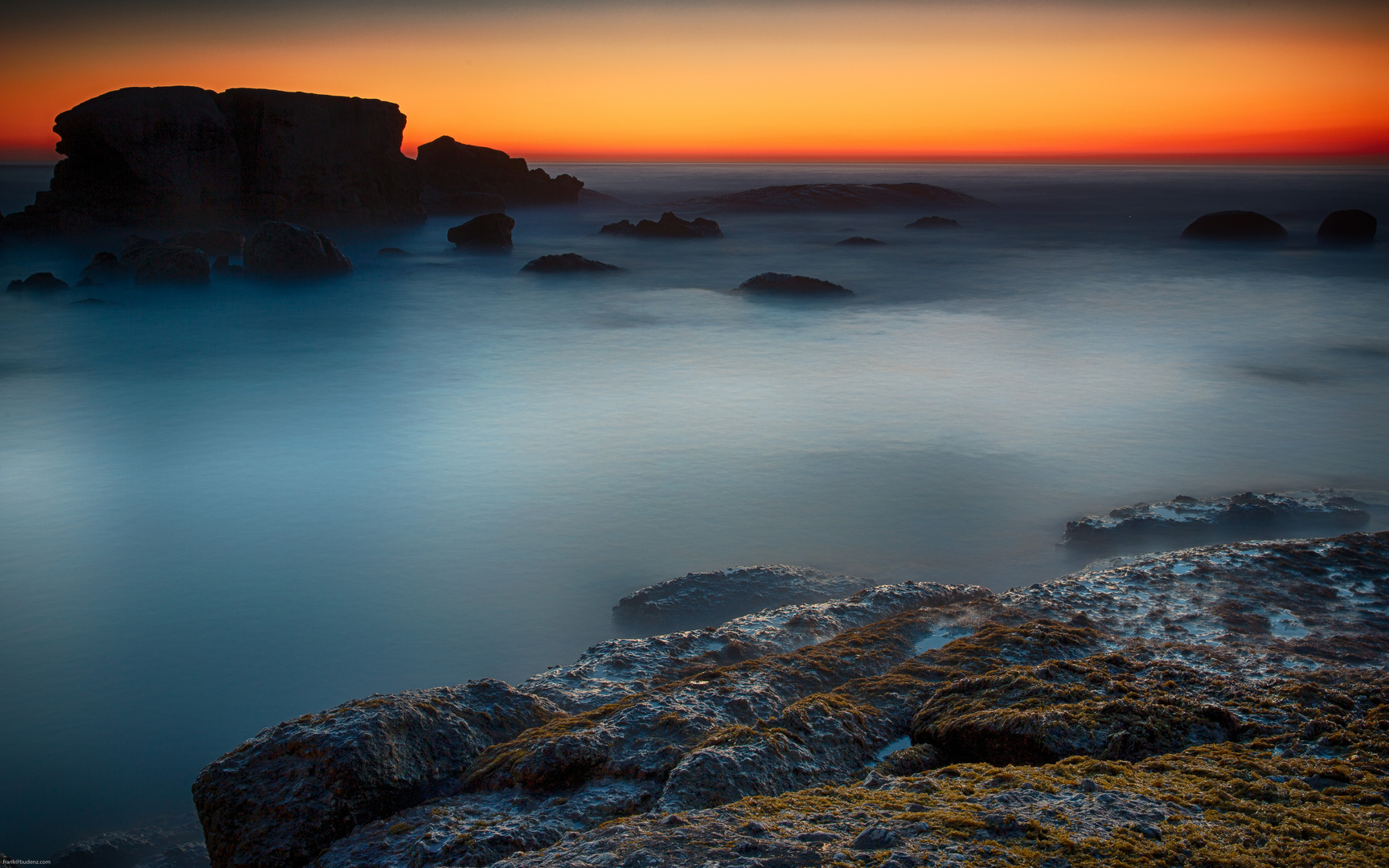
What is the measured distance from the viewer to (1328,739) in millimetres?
2309

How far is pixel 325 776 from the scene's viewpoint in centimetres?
242

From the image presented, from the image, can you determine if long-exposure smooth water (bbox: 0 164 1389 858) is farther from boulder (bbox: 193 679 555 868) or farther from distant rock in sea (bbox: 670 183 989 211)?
distant rock in sea (bbox: 670 183 989 211)

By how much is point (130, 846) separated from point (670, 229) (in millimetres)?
31481

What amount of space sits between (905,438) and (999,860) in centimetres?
791

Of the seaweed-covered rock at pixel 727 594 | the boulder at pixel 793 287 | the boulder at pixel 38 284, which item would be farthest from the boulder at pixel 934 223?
the seaweed-covered rock at pixel 727 594

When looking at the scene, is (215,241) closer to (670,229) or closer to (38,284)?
(38,284)

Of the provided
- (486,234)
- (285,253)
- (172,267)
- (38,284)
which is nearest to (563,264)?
(486,234)

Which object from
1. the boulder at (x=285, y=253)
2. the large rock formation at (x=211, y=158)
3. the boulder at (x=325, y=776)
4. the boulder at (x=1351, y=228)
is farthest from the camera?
the boulder at (x=1351, y=228)

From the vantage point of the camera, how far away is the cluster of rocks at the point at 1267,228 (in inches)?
1184

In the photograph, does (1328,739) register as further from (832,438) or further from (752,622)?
(832,438)

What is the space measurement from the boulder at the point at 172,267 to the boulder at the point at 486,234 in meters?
9.85

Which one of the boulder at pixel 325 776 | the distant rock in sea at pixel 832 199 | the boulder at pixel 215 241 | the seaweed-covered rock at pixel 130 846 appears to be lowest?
the seaweed-covered rock at pixel 130 846

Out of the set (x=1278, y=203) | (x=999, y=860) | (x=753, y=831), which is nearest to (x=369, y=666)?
(x=753, y=831)

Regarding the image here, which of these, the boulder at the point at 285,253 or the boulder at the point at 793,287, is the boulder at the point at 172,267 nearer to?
the boulder at the point at 285,253
